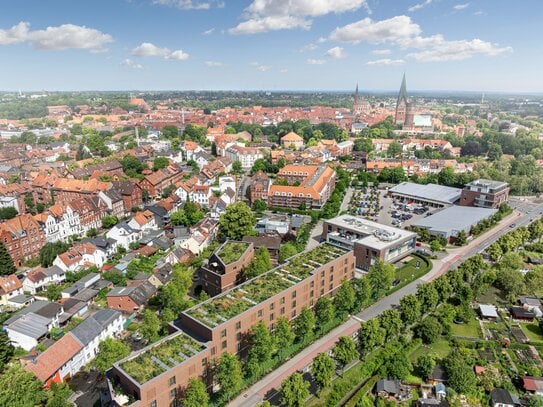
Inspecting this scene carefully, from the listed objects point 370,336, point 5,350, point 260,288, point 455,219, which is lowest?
point 5,350

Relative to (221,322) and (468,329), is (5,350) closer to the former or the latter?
(221,322)

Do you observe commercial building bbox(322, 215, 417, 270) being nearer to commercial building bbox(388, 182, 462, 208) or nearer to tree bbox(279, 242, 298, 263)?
tree bbox(279, 242, 298, 263)

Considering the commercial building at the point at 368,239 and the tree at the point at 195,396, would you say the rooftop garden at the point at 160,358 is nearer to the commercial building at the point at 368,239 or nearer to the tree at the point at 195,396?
the tree at the point at 195,396

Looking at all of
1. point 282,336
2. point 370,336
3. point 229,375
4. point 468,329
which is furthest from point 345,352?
point 468,329

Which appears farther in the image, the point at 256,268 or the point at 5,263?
the point at 5,263

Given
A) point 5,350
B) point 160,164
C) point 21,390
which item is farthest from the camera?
point 160,164

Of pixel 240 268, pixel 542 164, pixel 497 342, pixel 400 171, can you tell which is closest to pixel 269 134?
pixel 400 171

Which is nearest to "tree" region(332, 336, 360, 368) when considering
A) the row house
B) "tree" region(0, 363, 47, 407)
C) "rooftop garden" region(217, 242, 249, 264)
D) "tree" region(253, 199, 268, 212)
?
"rooftop garden" region(217, 242, 249, 264)

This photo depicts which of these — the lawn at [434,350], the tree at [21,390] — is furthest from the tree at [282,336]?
the tree at [21,390]
